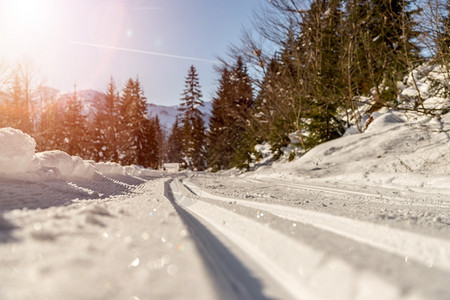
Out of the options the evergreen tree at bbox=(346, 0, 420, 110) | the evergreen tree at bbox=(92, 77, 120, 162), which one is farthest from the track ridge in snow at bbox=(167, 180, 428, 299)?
the evergreen tree at bbox=(92, 77, 120, 162)

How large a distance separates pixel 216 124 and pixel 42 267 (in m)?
24.3

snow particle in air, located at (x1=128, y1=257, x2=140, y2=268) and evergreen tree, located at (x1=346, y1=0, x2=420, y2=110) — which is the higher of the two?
evergreen tree, located at (x1=346, y1=0, x2=420, y2=110)

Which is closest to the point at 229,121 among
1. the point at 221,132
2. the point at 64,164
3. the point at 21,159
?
the point at 221,132

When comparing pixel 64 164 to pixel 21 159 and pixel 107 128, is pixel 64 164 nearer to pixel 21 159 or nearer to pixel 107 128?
pixel 21 159

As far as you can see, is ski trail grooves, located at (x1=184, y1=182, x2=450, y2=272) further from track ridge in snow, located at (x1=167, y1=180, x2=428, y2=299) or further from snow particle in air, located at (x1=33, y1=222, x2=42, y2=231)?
snow particle in air, located at (x1=33, y1=222, x2=42, y2=231)

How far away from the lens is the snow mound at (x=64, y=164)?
258 centimetres

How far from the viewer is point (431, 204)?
1.97m

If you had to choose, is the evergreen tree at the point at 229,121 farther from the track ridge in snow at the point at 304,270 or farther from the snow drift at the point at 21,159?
the track ridge in snow at the point at 304,270

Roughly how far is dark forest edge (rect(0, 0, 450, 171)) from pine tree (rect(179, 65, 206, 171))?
5.68m

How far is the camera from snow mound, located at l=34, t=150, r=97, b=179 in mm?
2582

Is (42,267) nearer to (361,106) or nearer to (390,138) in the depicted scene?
(390,138)

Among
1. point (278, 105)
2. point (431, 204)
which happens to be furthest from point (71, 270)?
point (278, 105)

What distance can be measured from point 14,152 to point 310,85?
30.4 feet

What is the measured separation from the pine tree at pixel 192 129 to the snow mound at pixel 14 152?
27.1m
